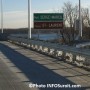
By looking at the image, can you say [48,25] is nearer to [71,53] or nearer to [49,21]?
[49,21]

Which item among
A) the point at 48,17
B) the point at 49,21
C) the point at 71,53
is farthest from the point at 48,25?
the point at 71,53

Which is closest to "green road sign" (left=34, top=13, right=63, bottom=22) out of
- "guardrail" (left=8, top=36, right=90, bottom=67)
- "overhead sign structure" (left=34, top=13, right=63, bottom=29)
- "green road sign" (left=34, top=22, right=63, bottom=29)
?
"overhead sign structure" (left=34, top=13, right=63, bottom=29)

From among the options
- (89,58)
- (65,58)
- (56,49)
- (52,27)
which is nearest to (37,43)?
(52,27)

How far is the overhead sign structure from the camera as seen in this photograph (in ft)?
111

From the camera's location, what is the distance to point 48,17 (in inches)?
1341

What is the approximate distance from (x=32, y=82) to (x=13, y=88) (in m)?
1.32

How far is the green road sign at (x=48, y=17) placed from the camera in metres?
34.0

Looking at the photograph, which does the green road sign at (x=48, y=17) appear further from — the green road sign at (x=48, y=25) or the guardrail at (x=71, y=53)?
the guardrail at (x=71, y=53)

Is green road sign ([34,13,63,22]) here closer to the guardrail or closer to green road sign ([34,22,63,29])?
green road sign ([34,22,63,29])

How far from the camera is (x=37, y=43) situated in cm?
3184

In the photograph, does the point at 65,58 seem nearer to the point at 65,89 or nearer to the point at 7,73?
the point at 7,73

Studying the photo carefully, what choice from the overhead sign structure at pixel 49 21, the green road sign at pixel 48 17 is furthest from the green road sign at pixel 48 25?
the green road sign at pixel 48 17

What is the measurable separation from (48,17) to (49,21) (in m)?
0.36

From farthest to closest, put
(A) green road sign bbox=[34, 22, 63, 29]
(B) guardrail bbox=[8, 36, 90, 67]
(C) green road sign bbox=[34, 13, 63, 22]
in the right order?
(C) green road sign bbox=[34, 13, 63, 22] < (A) green road sign bbox=[34, 22, 63, 29] < (B) guardrail bbox=[8, 36, 90, 67]
